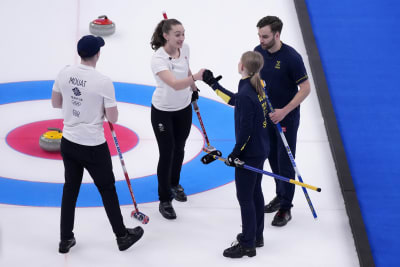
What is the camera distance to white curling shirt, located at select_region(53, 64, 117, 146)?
4.33 m

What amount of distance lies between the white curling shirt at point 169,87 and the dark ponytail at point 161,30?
0.26 feet

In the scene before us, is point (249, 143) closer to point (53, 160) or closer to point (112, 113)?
point (112, 113)

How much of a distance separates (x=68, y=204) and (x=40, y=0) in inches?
234

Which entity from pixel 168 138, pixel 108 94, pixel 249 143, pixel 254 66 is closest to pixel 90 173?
pixel 108 94

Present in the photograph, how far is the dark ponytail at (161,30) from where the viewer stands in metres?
4.95

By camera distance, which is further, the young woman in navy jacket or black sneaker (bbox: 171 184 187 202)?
black sneaker (bbox: 171 184 187 202)

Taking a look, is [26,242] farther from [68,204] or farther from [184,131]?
[184,131]

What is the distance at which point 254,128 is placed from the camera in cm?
452

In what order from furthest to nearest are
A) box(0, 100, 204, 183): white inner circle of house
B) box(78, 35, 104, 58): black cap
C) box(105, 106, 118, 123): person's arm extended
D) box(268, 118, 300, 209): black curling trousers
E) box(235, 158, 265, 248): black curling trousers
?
box(0, 100, 204, 183): white inner circle of house < box(268, 118, 300, 209): black curling trousers < box(235, 158, 265, 248): black curling trousers < box(105, 106, 118, 123): person's arm extended < box(78, 35, 104, 58): black cap

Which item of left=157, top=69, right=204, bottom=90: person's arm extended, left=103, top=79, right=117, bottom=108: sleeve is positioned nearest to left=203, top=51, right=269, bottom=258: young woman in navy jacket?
left=157, top=69, right=204, bottom=90: person's arm extended

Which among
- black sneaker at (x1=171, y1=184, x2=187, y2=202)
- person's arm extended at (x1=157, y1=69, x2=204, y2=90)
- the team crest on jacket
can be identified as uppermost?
the team crest on jacket

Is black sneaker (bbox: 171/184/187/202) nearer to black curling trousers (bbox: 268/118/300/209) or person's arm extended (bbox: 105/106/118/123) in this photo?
black curling trousers (bbox: 268/118/300/209)

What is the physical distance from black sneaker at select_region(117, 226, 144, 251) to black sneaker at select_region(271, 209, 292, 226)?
3.86 feet

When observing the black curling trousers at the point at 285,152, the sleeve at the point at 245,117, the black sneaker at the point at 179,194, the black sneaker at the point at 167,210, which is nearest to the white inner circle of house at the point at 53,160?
the black sneaker at the point at 179,194
